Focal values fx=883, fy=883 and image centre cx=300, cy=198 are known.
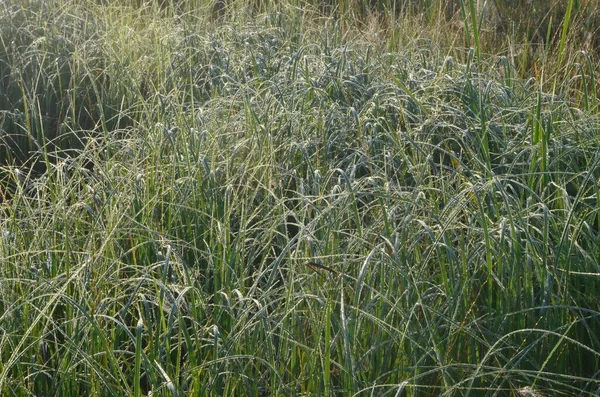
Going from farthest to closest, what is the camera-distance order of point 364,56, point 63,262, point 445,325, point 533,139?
point 364,56, point 533,139, point 63,262, point 445,325

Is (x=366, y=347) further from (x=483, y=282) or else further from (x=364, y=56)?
(x=364, y=56)

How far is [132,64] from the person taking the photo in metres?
3.54

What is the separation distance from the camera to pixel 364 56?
3541 millimetres

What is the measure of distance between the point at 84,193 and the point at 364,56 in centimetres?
157

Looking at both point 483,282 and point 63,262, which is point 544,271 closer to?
point 483,282

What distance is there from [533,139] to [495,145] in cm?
43

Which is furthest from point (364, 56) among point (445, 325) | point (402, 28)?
point (445, 325)

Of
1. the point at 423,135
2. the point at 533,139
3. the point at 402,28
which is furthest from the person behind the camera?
the point at 402,28

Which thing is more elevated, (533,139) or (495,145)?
(533,139)

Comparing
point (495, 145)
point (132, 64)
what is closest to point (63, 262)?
point (495, 145)

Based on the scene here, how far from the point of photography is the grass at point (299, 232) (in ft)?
5.38

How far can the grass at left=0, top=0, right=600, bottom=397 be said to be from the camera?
5.38ft

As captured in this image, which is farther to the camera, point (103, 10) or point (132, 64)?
point (103, 10)

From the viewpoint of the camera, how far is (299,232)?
5.70ft
